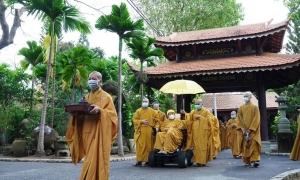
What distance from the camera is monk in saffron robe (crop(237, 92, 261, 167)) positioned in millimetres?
8891

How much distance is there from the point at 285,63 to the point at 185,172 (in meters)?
6.82

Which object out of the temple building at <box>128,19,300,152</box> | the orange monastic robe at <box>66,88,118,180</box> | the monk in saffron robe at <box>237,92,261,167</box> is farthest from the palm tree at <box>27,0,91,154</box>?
the orange monastic robe at <box>66,88,118,180</box>

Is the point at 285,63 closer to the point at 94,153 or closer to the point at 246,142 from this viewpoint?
the point at 246,142

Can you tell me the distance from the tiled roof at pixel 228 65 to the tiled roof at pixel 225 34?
0.94 m

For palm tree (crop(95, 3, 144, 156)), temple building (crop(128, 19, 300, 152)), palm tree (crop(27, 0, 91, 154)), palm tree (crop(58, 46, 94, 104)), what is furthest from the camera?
A: palm tree (crop(58, 46, 94, 104))

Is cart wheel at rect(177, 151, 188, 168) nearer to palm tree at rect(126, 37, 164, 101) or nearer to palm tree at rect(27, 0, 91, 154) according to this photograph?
palm tree at rect(27, 0, 91, 154)

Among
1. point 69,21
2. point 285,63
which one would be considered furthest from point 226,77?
point 69,21

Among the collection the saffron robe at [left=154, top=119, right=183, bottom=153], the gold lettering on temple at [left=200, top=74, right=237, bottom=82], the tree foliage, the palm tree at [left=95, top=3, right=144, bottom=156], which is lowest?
Answer: the saffron robe at [left=154, top=119, right=183, bottom=153]

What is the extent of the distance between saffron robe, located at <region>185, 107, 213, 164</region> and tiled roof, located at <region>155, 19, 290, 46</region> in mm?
5889

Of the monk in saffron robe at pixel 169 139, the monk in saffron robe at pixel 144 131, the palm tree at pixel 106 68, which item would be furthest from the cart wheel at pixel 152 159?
the palm tree at pixel 106 68

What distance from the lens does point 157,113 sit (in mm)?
10047

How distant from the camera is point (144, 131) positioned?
32.3ft

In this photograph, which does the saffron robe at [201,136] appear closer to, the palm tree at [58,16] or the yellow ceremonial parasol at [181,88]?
the yellow ceremonial parasol at [181,88]

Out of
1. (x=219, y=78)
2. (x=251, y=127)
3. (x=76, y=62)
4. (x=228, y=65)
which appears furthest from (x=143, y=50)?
(x=251, y=127)
